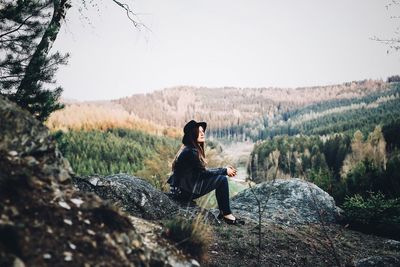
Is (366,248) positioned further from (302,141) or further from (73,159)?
(302,141)

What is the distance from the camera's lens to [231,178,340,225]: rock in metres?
6.35

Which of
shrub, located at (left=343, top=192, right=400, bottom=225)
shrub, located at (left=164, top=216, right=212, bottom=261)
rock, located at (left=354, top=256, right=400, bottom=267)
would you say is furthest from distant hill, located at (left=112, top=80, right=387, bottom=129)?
shrub, located at (left=164, top=216, right=212, bottom=261)

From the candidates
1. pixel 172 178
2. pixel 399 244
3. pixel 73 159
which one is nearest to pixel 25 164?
pixel 172 178

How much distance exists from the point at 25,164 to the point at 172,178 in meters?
3.04

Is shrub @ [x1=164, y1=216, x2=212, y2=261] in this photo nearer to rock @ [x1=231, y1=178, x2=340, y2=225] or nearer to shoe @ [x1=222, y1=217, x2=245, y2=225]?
shoe @ [x1=222, y1=217, x2=245, y2=225]

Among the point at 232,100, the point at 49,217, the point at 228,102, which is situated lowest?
the point at 49,217

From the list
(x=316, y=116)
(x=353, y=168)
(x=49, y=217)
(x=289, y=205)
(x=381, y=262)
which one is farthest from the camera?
(x=316, y=116)

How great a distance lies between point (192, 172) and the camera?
16.7ft

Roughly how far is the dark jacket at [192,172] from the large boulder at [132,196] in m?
0.36

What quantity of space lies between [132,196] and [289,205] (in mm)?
3666

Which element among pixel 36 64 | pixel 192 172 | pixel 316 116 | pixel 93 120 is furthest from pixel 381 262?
pixel 316 116

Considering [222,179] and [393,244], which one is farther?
[393,244]

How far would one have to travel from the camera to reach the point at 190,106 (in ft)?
399

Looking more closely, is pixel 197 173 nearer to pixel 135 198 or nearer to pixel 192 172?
pixel 192 172
